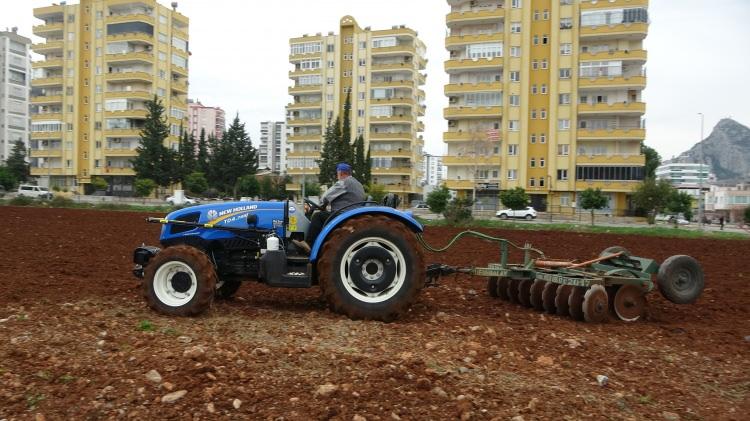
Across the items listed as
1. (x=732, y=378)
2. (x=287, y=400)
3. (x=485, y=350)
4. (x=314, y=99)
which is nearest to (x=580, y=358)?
(x=485, y=350)

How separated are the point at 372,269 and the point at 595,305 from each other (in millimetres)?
2648

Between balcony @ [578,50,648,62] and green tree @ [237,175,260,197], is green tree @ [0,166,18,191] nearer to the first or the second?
green tree @ [237,175,260,197]

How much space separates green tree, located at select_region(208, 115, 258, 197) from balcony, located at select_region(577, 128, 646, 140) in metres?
37.5

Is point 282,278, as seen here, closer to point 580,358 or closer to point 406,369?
point 406,369

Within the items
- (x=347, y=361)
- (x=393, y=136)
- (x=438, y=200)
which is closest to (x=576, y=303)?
(x=347, y=361)

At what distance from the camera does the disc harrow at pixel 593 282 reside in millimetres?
6980

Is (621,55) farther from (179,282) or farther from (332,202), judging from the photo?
(179,282)

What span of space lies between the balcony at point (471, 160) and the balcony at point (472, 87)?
7.35 meters

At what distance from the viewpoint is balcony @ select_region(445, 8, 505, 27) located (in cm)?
6419

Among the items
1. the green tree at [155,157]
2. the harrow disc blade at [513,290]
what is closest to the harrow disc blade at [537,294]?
the harrow disc blade at [513,290]

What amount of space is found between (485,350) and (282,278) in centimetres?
256

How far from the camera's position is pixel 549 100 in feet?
205

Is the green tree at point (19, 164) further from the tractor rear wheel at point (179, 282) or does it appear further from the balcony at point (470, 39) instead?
the tractor rear wheel at point (179, 282)

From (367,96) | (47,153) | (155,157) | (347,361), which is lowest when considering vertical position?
(347,361)
